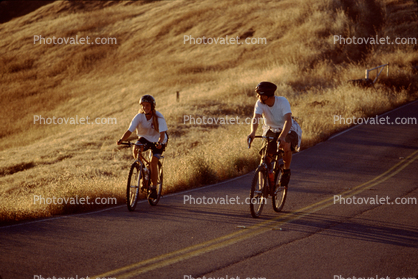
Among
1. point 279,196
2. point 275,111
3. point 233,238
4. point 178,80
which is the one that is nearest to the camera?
point 233,238

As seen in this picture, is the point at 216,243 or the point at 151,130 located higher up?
the point at 151,130

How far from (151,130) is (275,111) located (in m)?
2.65

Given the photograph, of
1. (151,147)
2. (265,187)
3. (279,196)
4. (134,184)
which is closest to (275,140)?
(265,187)

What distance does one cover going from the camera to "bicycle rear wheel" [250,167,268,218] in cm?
759

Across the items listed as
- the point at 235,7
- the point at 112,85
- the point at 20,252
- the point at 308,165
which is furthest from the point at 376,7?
the point at 20,252

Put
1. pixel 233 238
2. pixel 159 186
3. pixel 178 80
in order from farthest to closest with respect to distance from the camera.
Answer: pixel 178 80
pixel 159 186
pixel 233 238

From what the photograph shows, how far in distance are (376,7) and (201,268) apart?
50.7m

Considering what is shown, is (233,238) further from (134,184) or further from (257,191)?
(134,184)

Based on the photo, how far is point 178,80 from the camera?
121 feet

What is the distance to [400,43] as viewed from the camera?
37.2 m

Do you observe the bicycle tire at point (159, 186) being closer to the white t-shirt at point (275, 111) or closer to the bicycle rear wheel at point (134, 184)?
the bicycle rear wheel at point (134, 184)

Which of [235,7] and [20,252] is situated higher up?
[235,7]

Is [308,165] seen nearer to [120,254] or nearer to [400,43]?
[120,254]

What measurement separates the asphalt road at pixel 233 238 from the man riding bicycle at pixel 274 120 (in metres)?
1.27
